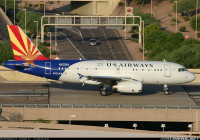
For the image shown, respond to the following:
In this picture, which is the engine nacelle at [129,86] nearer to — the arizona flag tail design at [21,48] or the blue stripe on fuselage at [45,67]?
the blue stripe on fuselage at [45,67]

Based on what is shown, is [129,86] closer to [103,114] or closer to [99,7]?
[103,114]

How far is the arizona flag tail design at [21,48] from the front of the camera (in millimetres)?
69750

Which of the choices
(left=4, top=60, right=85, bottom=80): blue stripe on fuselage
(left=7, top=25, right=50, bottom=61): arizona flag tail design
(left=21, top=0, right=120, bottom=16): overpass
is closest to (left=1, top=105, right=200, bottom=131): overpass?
(left=4, top=60, right=85, bottom=80): blue stripe on fuselage

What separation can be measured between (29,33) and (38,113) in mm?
77294

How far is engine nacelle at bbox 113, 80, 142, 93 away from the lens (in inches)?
2574

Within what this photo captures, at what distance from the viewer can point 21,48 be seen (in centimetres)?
7000

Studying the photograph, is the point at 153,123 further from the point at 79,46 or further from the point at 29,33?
the point at 29,33

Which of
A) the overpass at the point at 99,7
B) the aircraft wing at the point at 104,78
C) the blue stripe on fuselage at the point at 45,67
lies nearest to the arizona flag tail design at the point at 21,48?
the blue stripe on fuselage at the point at 45,67

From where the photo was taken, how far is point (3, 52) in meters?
104

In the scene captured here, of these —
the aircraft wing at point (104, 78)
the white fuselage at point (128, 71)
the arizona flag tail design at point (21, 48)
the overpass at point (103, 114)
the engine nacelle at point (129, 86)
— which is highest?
the arizona flag tail design at point (21, 48)

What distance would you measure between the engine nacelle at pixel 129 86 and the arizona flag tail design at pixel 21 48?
36.6 feet

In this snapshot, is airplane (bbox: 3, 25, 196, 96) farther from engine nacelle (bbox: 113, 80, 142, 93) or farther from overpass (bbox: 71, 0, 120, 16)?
overpass (bbox: 71, 0, 120, 16)

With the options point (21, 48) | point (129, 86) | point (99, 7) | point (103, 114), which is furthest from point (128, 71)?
point (99, 7)

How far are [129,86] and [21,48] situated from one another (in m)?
15.6
